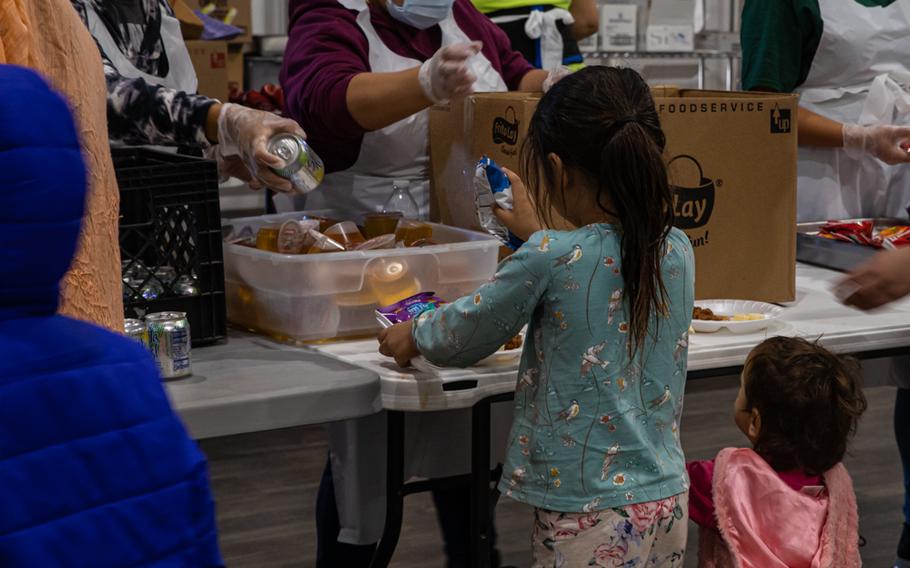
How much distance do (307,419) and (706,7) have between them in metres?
4.75

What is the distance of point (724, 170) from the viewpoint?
2.12 metres

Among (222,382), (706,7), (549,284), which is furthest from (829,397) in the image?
(706,7)

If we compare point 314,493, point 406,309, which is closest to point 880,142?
point 406,309

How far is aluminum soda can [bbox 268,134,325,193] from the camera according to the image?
1794 millimetres

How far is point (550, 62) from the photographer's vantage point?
3.95 m

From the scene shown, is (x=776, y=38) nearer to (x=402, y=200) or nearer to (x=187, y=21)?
(x=402, y=200)

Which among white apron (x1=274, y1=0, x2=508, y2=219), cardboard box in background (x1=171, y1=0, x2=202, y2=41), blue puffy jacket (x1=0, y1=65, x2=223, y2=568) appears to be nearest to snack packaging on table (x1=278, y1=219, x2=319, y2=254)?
white apron (x1=274, y1=0, x2=508, y2=219)

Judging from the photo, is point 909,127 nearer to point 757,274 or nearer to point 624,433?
point 757,274

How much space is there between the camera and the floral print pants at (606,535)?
1566 millimetres

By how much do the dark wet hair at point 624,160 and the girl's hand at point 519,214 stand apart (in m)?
0.21

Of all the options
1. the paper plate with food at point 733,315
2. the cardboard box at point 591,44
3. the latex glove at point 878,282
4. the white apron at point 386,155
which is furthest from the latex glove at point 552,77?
the cardboard box at point 591,44

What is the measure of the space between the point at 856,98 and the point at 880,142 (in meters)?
0.21

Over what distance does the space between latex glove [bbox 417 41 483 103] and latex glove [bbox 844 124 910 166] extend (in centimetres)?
114

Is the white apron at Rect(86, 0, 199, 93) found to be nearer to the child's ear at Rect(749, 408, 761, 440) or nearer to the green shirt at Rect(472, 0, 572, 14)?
the child's ear at Rect(749, 408, 761, 440)
